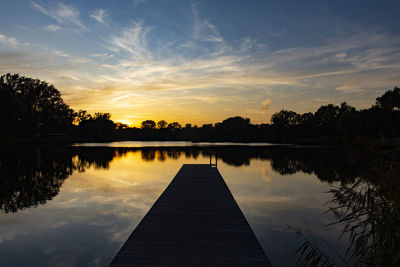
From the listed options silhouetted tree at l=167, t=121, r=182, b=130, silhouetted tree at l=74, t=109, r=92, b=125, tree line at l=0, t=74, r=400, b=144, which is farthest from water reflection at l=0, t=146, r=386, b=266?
silhouetted tree at l=167, t=121, r=182, b=130

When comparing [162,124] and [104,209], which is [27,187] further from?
[162,124]

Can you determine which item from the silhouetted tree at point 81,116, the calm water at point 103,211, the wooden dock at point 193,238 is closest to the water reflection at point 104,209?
the calm water at point 103,211

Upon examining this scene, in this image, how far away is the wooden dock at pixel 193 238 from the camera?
450 centimetres

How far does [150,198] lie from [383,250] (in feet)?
35.5

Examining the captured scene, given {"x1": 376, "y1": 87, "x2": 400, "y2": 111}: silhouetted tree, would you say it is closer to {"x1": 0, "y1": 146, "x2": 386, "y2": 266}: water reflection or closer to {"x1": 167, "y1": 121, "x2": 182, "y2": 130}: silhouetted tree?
{"x1": 0, "y1": 146, "x2": 386, "y2": 266}: water reflection

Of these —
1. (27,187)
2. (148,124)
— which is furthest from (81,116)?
(27,187)

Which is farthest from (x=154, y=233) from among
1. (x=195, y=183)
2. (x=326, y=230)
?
(x=195, y=183)

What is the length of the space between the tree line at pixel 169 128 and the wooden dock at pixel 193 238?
24.5 m

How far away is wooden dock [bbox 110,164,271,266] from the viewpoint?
450cm

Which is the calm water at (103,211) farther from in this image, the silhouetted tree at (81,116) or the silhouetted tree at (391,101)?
the silhouetted tree at (81,116)

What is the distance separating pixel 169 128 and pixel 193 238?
121494 millimetres

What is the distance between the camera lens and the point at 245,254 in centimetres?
475

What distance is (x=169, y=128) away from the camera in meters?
126

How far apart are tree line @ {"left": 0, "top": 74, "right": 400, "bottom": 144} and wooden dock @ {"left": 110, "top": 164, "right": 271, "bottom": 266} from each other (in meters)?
24.5
